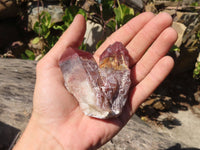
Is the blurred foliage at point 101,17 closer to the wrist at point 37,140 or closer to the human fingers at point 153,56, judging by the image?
the human fingers at point 153,56

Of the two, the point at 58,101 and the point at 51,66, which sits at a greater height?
the point at 51,66

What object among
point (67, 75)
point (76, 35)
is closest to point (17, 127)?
point (67, 75)

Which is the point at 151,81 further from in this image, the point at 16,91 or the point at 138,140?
the point at 16,91

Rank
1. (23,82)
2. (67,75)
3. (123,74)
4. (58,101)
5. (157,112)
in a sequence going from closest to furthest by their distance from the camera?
(58,101) → (67,75) → (123,74) → (23,82) → (157,112)

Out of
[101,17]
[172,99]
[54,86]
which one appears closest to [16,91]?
[54,86]

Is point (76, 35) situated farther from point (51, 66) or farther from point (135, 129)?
point (135, 129)

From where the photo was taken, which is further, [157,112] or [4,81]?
[157,112]

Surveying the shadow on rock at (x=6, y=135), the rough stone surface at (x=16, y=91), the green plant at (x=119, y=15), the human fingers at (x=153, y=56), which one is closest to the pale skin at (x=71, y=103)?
the human fingers at (x=153, y=56)
